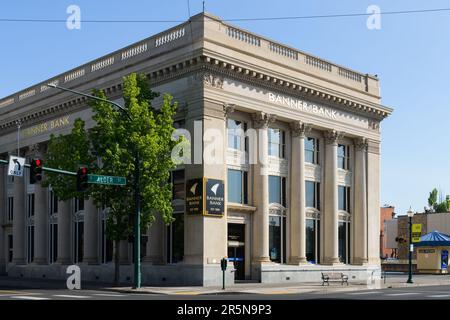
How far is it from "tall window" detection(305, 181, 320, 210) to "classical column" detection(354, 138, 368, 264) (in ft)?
13.6

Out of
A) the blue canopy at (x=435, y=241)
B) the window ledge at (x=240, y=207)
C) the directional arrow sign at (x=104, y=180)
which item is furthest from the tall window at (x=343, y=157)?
the directional arrow sign at (x=104, y=180)

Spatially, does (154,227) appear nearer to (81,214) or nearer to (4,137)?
(81,214)

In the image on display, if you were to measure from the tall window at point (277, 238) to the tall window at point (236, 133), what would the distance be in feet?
18.0

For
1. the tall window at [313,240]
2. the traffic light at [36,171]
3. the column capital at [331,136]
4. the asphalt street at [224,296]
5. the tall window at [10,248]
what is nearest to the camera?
the asphalt street at [224,296]

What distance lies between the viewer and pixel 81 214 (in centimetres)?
4725

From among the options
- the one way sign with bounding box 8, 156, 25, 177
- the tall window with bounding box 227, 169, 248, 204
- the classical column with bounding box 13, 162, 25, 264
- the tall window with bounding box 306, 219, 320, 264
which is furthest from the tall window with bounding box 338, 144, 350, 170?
the one way sign with bounding box 8, 156, 25, 177

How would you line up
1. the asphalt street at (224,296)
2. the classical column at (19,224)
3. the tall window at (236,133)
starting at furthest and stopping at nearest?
the classical column at (19,224)
the tall window at (236,133)
the asphalt street at (224,296)

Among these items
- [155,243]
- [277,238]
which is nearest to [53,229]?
[155,243]

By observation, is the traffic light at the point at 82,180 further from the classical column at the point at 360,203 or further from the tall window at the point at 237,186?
the classical column at the point at 360,203

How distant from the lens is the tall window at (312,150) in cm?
4509

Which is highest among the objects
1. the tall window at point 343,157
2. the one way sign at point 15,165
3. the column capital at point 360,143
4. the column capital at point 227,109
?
the column capital at point 227,109

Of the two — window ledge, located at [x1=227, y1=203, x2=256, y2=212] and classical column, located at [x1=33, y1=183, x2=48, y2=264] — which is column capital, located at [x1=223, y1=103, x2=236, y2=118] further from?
classical column, located at [x1=33, y1=183, x2=48, y2=264]

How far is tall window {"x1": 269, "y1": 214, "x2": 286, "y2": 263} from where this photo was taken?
41.9m
